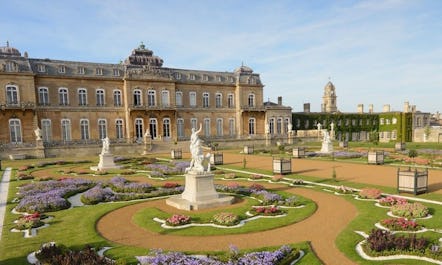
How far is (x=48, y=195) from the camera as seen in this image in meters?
15.7

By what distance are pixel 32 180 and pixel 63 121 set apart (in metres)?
26.6

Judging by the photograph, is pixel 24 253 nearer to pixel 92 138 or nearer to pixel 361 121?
pixel 92 138

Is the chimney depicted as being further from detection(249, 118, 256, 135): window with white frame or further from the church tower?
the church tower

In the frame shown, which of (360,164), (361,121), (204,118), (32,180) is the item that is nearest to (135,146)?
(204,118)

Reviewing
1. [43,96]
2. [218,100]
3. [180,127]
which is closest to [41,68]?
[43,96]

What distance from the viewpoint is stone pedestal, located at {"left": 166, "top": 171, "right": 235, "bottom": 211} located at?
13742 mm

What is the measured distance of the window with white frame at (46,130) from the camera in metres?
44.9

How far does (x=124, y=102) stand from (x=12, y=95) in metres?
14.5

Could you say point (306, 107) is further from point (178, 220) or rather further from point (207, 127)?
point (178, 220)

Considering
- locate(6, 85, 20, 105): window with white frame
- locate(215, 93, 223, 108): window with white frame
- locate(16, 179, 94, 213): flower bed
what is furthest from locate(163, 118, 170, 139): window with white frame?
locate(16, 179, 94, 213): flower bed

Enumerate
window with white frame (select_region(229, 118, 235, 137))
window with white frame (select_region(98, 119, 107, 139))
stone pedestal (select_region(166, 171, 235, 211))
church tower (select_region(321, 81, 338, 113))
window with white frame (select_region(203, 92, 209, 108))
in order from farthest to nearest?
1. church tower (select_region(321, 81, 338, 113))
2. window with white frame (select_region(229, 118, 235, 137))
3. window with white frame (select_region(203, 92, 209, 108))
4. window with white frame (select_region(98, 119, 107, 139))
5. stone pedestal (select_region(166, 171, 235, 211))

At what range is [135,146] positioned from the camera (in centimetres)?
4481

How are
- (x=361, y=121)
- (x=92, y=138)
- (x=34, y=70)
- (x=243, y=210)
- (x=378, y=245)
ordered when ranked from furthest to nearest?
(x=361, y=121) → (x=92, y=138) → (x=34, y=70) → (x=243, y=210) → (x=378, y=245)

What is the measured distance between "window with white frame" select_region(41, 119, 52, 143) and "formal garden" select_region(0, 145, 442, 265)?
96.7 feet
